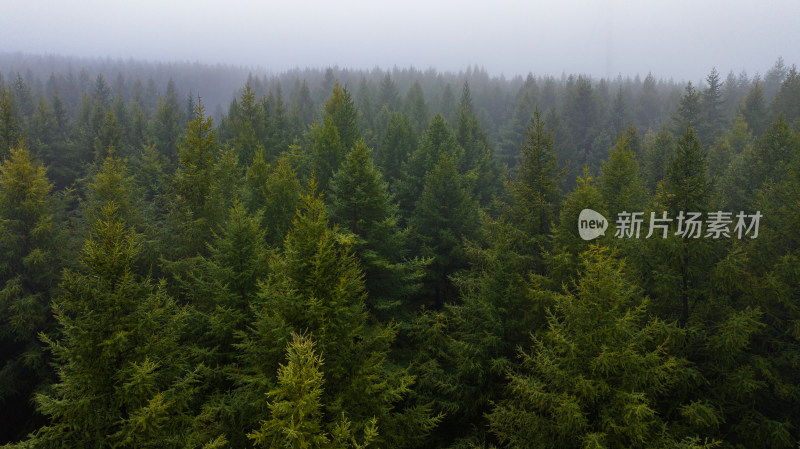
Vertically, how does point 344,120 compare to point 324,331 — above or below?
above

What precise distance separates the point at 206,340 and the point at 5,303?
41.8 ft

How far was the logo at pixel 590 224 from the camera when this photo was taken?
47.8 ft

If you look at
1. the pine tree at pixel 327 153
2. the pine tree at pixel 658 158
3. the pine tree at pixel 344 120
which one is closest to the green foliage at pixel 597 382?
the pine tree at pixel 327 153

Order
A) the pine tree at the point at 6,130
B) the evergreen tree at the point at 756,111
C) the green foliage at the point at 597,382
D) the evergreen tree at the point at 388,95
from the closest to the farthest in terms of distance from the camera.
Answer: the green foliage at the point at 597,382, the pine tree at the point at 6,130, the evergreen tree at the point at 756,111, the evergreen tree at the point at 388,95

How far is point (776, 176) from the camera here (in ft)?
75.5

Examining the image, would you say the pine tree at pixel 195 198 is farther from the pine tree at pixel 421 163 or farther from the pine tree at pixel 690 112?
the pine tree at pixel 690 112

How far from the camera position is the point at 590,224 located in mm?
14727

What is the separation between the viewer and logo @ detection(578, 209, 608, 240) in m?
14.6

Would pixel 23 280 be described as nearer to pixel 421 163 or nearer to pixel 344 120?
pixel 344 120

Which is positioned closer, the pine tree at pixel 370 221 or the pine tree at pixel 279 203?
the pine tree at pixel 370 221

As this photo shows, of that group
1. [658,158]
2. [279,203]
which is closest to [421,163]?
[279,203]

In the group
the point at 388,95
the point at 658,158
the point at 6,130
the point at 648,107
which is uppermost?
the point at 648,107

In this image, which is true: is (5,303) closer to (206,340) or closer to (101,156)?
(206,340)

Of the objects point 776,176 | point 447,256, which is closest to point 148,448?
point 447,256
